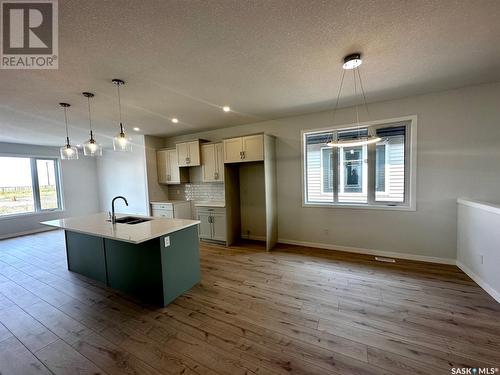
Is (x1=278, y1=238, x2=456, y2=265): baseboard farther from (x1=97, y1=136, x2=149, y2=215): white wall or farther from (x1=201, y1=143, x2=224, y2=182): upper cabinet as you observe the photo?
(x1=97, y1=136, x2=149, y2=215): white wall

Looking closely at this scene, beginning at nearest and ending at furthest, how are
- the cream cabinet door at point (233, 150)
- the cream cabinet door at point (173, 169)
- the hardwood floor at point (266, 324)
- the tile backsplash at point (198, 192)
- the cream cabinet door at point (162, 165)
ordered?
the hardwood floor at point (266, 324)
the cream cabinet door at point (233, 150)
the tile backsplash at point (198, 192)
the cream cabinet door at point (173, 169)
the cream cabinet door at point (162, 165)

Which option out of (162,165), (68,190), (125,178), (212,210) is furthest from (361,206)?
(68,190)

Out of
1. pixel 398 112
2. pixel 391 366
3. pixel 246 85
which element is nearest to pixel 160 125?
pixel 246 85

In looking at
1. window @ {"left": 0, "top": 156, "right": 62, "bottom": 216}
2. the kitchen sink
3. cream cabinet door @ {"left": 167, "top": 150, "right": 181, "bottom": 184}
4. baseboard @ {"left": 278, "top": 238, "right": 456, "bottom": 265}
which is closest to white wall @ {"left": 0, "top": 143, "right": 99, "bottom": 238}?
window @ {"left": 0, "top": 156, "right": 62, "bottom": 216}

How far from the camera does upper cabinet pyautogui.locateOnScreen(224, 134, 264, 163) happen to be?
391 centimetres

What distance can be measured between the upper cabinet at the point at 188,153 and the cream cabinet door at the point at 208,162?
137mm


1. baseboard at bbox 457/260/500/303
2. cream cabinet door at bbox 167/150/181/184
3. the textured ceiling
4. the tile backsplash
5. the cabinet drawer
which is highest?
the textured ceiling

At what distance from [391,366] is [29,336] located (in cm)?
321

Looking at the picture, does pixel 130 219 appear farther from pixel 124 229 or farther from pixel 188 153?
pixel 188 153

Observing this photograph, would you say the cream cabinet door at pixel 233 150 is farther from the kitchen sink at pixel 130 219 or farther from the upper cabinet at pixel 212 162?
the kitchen sink at pixel 130 219

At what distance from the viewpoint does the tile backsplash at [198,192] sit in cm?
502

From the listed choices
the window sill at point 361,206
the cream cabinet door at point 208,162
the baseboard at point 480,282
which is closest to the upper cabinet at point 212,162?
the cream cabinet door at point 208,162

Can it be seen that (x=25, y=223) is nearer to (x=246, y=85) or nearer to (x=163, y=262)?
(x=163, y=262)

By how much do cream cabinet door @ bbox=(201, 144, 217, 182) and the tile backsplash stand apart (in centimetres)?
34
